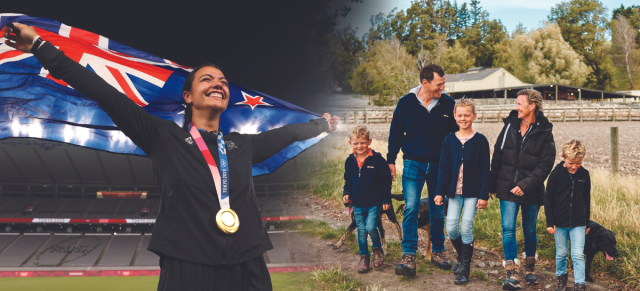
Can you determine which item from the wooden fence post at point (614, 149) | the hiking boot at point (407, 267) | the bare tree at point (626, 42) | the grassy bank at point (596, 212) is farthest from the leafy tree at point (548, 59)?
the hiking boot at point (407, 267)

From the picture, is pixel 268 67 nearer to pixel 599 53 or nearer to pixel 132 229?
pixel 132 229

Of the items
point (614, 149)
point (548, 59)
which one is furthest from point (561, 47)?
point (614, 149)

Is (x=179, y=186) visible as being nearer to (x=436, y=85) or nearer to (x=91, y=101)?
(x=91, y=101)

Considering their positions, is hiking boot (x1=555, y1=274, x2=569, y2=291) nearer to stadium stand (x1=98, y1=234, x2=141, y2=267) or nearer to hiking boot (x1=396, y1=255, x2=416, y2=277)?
hiking boot (x1=396, y1=255, x2=416, y2=277)

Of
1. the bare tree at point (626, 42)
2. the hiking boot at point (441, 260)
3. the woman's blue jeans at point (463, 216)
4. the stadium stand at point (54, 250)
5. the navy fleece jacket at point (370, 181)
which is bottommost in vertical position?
the stadium stand at point (54, 250)

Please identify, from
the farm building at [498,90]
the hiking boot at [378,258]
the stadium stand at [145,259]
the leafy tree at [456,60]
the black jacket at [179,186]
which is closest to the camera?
the black jacket at [179,186]

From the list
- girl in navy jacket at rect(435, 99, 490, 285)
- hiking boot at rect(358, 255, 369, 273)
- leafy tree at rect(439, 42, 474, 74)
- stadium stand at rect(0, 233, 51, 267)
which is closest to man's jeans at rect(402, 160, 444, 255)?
girl in navy jacket at rect(435, 99, 490, 285)

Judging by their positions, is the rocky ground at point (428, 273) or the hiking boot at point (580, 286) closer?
the hiking boot at point (580, 286)

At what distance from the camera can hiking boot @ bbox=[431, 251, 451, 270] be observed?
12.6ft

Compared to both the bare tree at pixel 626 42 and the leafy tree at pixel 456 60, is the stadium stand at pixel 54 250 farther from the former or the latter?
the bare tree at pixel 626 42

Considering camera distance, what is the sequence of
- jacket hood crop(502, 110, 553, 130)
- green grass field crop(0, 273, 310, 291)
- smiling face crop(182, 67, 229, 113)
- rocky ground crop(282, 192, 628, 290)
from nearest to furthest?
smiling face crop(182, 67, 229, 113) < jacket hood crop(502, 110, 553, 130) < rocky ground crop(282, 192, 628, 290) < green grass field crop(0, 273, 310, 291)

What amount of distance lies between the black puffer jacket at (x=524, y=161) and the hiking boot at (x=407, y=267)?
0.90m

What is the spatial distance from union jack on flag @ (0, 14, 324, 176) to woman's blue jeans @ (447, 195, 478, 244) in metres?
1.32

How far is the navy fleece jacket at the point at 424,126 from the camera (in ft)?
12.4
